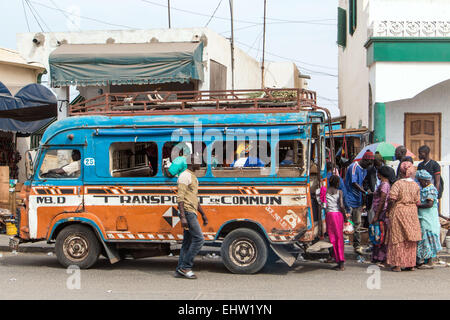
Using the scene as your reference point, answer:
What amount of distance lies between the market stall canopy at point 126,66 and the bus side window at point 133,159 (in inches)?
250

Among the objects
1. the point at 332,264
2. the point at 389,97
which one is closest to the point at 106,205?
the point at 332,264

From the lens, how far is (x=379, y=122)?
43.8 feet

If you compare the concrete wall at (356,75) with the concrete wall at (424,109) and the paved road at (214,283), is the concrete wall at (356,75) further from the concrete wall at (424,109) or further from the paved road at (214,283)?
the paved road at (214,283)

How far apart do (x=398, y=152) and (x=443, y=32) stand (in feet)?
15.5

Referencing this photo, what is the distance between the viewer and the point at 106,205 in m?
8.82

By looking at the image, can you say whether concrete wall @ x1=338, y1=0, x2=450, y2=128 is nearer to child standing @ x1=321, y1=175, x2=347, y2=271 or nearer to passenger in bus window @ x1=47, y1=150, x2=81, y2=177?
child standing @ x1=321, y1=175, x2=347, y2=271

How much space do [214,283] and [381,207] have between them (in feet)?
9.40

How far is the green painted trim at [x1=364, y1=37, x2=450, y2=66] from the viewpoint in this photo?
13.0 meters

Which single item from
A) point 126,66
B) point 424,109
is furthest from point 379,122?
point 126,66

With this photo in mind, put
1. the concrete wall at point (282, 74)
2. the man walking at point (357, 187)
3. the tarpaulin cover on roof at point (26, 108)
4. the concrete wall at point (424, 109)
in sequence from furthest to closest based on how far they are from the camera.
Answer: the concrete wall at point (282, 74) < the tarpaulin cover on roof at point (26, 108) < the concrete wall at point (424, 109) < the man walking at point (357, 187)

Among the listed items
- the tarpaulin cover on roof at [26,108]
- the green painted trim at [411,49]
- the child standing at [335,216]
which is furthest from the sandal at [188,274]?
the tarpaulin cover on roof at [26,108]

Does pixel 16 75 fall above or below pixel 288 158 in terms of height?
above

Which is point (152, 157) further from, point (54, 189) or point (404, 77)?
point (404, 77)

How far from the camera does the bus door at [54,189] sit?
8.91m
